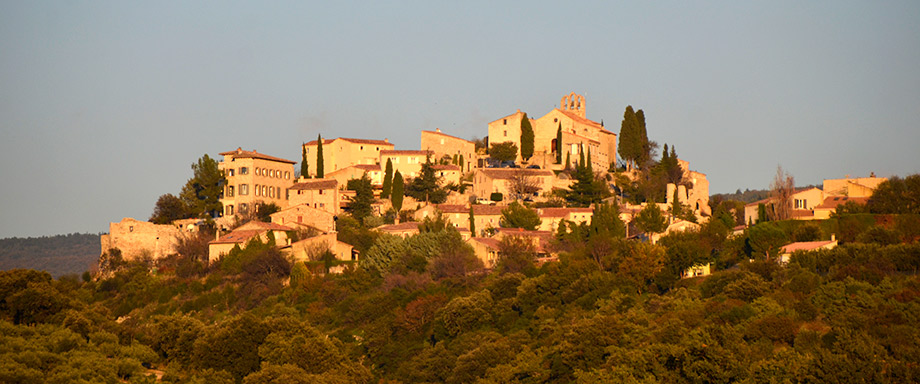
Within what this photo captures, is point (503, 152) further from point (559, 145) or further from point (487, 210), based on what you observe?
point (487, 210)

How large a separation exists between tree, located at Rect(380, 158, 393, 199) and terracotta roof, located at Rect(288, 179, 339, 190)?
2.81m

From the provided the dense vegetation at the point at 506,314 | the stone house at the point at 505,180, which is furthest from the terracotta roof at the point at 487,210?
the dense vegetation at the point at 506,314

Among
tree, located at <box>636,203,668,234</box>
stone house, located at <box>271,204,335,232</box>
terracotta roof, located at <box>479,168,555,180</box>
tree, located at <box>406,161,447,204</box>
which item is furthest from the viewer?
terracotta roof, located at <box>479,168,555,180</box>

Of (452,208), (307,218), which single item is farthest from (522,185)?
(307,218)

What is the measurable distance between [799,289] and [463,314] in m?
13.3

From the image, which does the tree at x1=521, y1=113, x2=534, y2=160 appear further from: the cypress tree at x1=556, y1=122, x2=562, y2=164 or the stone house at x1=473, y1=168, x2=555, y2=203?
the stone house at x1=473, y1=168, x2=555, y2=203

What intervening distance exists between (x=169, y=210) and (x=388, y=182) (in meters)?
12.5

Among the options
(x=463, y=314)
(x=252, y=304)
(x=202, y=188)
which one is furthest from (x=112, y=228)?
(x=463, y=314)

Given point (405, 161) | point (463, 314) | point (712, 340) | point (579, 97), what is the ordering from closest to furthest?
point (712, 340) < point (463, 314) < point (405, 161) < point (579, 97)

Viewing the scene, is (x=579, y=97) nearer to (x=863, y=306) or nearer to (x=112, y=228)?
(x=112, y=228)

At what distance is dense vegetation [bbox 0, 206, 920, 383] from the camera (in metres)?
37.3

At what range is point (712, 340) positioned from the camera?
36750 mm

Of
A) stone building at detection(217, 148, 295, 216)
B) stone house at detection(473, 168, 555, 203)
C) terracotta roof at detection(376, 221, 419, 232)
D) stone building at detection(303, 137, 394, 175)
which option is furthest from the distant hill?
terracotta roof at detection(376, 221, 419, 232)

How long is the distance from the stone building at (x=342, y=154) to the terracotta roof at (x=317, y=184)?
5.78 m
